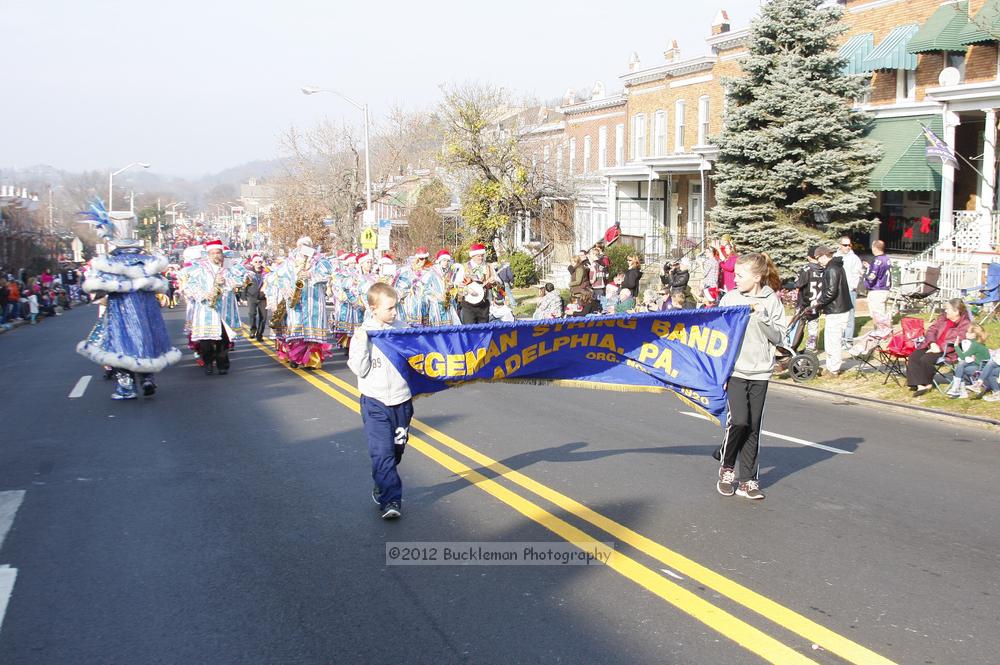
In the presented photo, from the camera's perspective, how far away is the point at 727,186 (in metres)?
23.1

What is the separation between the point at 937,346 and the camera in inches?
485

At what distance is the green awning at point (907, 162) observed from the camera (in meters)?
22.3

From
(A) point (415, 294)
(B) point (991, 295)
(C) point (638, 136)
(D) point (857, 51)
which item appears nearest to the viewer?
Answer: (A) point (415, 294)

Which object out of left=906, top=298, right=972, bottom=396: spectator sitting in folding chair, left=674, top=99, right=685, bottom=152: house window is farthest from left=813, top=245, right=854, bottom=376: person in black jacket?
left=674, top=99, right=685, bottom=152: house window

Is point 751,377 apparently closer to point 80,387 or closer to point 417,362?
point 417,362

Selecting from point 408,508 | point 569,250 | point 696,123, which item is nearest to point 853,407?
point 408,508

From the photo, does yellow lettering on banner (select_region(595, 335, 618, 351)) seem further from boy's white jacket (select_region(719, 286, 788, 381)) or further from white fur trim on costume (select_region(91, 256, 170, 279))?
white fur trim on costume (select_region(91, 256, 170, 279))

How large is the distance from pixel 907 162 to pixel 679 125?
13186mm

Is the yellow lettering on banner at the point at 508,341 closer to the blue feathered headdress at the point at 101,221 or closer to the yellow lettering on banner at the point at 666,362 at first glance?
the yellow lettering on banner at the point at 666,362

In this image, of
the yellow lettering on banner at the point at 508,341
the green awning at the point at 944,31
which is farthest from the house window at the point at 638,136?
the yellow lettering on banner at the point at 508,341

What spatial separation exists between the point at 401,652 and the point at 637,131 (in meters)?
35.7

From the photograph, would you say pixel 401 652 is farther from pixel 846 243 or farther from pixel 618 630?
pixel 846 243

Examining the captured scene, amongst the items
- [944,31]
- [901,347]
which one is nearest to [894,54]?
[944,31]

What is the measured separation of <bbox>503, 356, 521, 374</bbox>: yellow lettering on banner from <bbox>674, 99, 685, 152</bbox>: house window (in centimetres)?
2903
